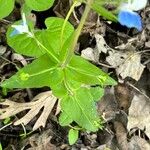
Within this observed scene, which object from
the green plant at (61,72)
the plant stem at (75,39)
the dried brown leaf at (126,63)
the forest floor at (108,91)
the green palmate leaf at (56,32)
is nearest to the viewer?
the plant stem at (75,39)

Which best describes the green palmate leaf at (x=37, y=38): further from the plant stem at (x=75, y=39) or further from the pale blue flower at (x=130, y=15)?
the pale blue flower at (x=130, y=15)

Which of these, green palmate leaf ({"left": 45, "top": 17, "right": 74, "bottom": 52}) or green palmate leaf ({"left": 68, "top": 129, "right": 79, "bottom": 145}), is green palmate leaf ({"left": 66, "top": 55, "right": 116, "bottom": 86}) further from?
green palmate leaf ({"left": 68, "top": 129, "right": 79, "bottom": 145})

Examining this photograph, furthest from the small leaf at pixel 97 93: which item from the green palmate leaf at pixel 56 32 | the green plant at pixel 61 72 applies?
the green palmate leaf at pixel 56 32

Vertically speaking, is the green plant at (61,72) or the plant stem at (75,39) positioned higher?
the plant stem at (75,39)

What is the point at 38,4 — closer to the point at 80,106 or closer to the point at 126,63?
the point at 80,106

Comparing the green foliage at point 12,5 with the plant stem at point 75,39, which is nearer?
the plant stem at point 75,39

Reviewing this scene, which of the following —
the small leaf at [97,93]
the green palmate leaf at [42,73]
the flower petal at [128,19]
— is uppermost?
the flower petal at [128,19]

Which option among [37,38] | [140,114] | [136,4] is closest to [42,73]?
[37,38]

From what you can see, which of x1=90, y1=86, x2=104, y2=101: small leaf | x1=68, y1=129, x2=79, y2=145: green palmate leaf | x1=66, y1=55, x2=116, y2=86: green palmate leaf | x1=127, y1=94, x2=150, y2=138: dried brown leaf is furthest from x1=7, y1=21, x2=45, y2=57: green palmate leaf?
x1=127, y1=94, x2=150, y2=138: dried brown leaf
